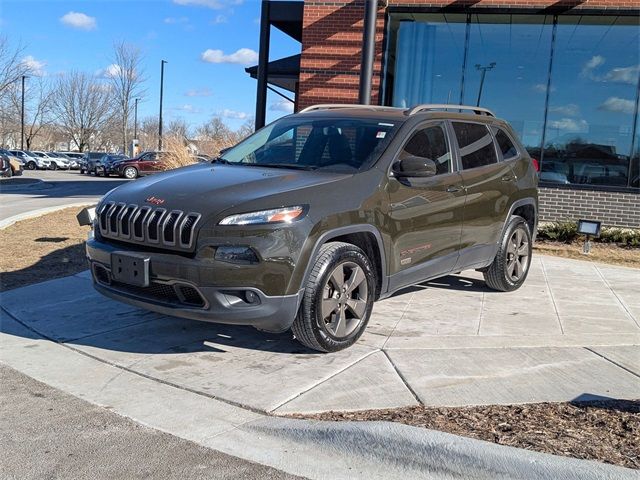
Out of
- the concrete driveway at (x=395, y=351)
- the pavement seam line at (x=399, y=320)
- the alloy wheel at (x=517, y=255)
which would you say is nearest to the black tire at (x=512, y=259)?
the alloy wheel at (x=517, y=255)

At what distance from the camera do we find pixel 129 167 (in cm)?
3494

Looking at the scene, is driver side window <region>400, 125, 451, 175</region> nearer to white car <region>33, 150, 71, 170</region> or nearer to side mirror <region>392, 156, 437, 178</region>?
side mirror <region>392, 156, 437, 178</region>

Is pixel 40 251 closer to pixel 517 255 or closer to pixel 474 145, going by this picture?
pixel 474 145

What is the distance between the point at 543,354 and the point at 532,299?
6.59 ft

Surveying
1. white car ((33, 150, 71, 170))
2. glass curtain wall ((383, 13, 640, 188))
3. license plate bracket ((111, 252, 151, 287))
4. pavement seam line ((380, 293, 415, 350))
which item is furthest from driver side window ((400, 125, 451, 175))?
white car ((33, 150, 71, 170))

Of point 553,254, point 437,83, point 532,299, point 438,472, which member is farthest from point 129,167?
point 438,472

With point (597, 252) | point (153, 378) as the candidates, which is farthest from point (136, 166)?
point (153, 378)

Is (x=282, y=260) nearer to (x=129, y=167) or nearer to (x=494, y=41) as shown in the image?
(x=494, y=41)

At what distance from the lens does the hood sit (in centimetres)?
421

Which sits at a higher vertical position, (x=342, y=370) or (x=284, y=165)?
(x=284, y=165)

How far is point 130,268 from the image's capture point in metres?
4.29

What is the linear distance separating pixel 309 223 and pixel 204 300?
0.86m

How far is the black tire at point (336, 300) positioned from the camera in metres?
4.34

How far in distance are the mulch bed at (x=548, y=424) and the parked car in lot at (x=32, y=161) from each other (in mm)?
55701
